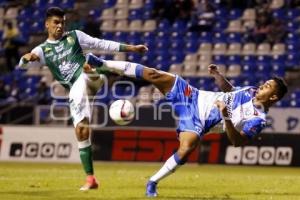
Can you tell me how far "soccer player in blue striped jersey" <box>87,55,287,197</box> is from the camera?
36.4 ft

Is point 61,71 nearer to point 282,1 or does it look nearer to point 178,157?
point 178,157

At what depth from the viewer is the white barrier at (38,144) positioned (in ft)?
71.1

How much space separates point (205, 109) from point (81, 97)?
2043 millimetres

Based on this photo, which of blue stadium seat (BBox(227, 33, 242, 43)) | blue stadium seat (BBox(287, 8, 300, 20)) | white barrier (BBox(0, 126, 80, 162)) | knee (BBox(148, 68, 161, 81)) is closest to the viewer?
knee (BBox(148, 68, 161, 81))

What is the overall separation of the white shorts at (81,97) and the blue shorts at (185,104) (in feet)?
4.52

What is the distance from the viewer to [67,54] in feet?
41.4

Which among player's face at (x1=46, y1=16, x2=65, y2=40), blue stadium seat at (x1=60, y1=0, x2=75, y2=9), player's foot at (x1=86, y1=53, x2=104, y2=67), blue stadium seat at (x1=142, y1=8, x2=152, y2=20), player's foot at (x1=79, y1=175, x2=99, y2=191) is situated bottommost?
player's foot at (x1=79, y1=175, x2=99, y2=191)

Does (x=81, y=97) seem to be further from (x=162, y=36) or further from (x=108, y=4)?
(x=108, y=4)

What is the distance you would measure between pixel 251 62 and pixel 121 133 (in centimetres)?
637

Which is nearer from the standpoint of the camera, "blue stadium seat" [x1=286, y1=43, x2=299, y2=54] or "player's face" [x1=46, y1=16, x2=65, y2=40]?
"player's face" [x1=46, y1=16, x2=65, y2=40]

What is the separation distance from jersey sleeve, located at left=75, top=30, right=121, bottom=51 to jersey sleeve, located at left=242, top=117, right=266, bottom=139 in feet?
8.60

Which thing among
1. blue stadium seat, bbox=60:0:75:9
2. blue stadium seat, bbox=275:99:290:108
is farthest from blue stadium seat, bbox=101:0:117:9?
blue stadium seat, bbox=275:99:290:108

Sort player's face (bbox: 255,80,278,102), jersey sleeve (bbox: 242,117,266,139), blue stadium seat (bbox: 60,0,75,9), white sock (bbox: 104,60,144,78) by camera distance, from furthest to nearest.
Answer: blue stadium seat (bbox: 60,0,75,9) < white sock (bbox: 104,60,144,78) < player's face (bbox: 255,80,278,102) < jersey sleeve (bbox: 242,117,266,139)

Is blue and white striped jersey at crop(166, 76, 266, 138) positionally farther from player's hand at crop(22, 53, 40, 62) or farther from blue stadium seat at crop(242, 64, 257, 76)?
blue stadium seat at crop(242, 64, 257, 76)
